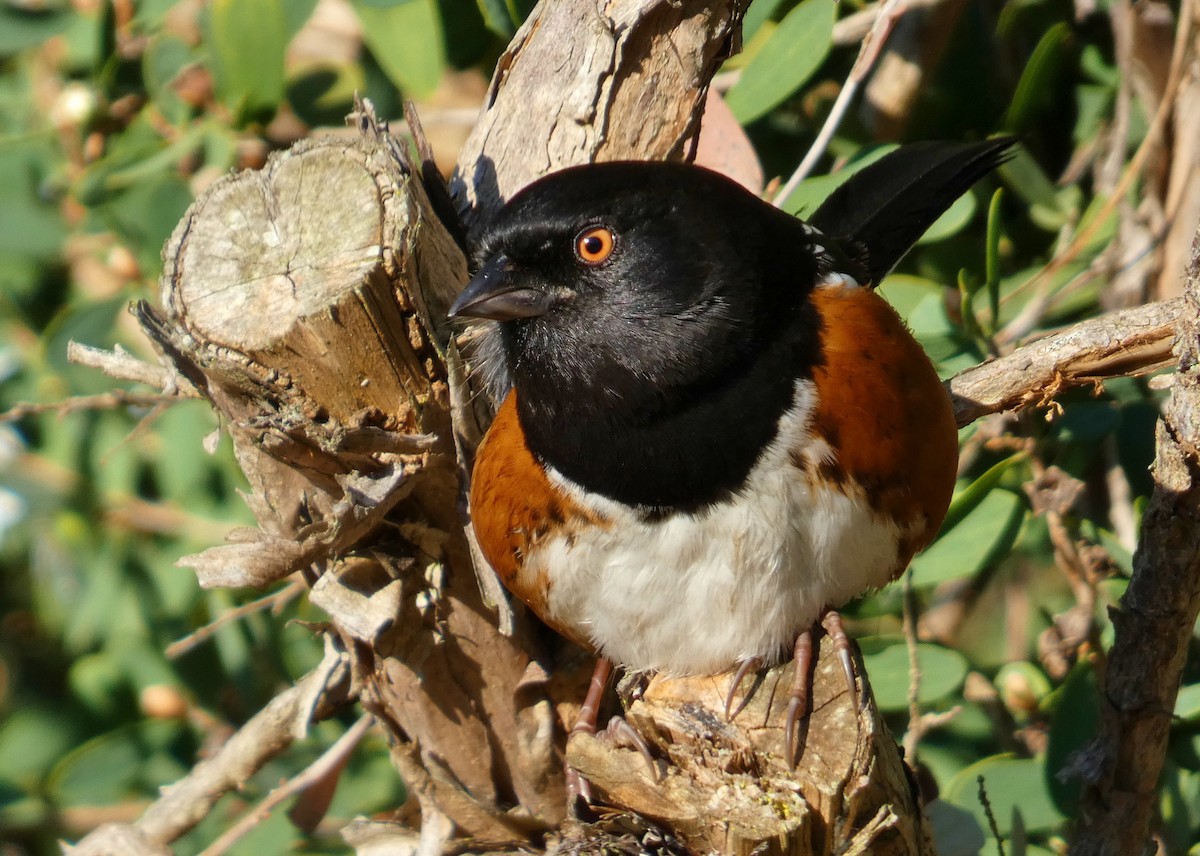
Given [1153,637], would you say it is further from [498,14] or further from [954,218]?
[498,14]

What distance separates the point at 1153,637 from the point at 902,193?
76 centimetres

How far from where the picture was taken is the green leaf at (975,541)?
187cm

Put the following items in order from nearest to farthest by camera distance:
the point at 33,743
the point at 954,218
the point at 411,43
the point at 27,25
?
the point at 954,218, the point at 411,43, the point at 27,25, the point at 33,743

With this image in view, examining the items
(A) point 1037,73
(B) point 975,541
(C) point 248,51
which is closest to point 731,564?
(B) point 975,541

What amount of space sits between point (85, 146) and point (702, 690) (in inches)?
70.7

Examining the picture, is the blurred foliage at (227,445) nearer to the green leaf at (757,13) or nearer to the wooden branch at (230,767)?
the green leaf at (757,13)

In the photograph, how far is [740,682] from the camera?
152 cm

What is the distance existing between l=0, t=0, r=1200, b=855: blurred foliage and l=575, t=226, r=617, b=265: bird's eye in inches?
22.7

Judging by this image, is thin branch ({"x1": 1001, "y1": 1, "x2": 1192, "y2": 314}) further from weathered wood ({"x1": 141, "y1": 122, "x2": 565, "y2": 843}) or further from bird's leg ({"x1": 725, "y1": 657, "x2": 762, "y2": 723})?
weathered wood ({"x1": 141, "y1": 122, "x2": 565, "y2": 843})

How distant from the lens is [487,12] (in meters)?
2.03

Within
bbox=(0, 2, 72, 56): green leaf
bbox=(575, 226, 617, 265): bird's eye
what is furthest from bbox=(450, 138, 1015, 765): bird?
bbox=(0, 2, 72, 56): green leaf

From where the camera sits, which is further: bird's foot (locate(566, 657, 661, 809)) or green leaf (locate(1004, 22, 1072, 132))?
green leaf (locate(1004, 22, 1072, 132))

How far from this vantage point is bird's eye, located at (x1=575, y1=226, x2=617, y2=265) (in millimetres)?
1491

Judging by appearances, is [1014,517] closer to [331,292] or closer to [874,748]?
[874,748]
